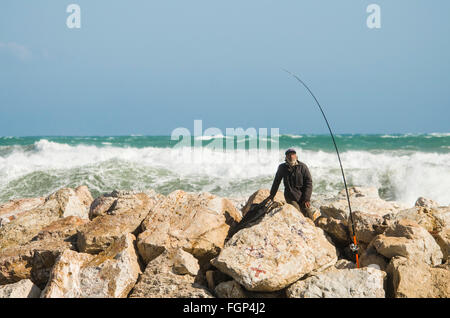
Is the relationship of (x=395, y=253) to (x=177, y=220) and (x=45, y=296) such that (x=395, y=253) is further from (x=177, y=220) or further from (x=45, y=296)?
(x=45, y=296)

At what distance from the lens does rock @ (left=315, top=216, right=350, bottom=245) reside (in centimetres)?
511

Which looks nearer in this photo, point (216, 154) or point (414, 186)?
point (414, 186)

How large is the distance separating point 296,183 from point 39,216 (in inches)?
158

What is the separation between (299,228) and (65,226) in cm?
333

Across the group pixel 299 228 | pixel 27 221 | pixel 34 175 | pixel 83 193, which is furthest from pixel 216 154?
pixel 299 228

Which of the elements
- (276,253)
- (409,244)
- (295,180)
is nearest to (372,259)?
(409,244)

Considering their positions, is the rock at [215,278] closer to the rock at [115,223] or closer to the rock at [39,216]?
the rock at [115,223]

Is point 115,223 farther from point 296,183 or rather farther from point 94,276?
point 296,183

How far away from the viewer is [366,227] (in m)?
5.05

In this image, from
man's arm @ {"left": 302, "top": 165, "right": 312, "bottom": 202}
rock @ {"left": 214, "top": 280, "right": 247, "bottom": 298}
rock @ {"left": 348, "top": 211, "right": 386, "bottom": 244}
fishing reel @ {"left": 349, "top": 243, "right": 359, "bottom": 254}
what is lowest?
rock @ {"left": 214, "top": 280, "right": 247, "bottom": 298}

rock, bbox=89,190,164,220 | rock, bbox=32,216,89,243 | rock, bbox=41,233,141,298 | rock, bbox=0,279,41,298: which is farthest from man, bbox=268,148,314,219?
rock, bbox=0,279,41,298

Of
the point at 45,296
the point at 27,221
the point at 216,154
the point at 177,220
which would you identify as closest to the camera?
the point at 45,296

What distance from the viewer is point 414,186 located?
1326cm

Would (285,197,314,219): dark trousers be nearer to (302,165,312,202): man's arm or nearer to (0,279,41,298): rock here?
(302,165,312,202): man's arm
